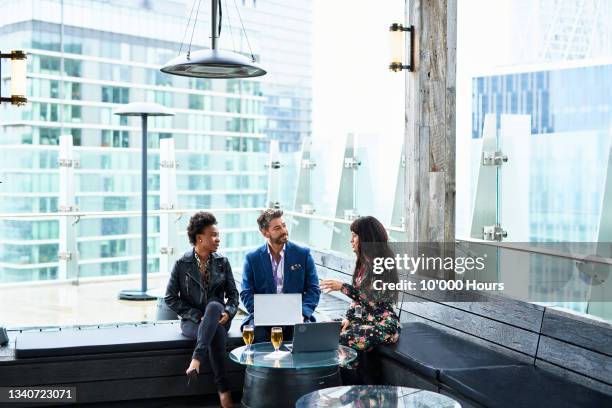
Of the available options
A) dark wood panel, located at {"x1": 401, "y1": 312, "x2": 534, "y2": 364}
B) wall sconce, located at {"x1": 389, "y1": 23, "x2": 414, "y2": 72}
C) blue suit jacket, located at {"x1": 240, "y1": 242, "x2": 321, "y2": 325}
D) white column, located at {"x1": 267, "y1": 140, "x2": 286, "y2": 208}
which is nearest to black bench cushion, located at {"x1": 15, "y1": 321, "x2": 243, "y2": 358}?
blue suit jacket, located at {"x1": 240, "y1": 242, "x2": 321, "y2": 325}

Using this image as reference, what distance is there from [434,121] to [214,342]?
2.08 metres

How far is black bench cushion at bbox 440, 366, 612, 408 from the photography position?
9.86ft

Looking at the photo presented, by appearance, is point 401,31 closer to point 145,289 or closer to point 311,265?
point 311,265

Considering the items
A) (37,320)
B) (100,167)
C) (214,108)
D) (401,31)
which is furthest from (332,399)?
(214,108)

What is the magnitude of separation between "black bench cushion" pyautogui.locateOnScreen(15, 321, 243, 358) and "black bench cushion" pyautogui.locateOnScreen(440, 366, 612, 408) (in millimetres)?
1567

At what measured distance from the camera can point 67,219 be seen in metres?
8.33

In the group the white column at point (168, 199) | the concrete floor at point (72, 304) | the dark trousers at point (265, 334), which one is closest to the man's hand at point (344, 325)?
the dark trousers at point (265, 334)

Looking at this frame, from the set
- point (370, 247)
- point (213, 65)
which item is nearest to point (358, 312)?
point (370, 247)

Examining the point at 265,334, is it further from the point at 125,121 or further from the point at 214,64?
the point at 125,121

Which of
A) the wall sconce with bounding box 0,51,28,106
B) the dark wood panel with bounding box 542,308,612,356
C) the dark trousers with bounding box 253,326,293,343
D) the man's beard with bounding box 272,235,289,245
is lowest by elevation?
the dark trousers with bounding box 253,326,293,343

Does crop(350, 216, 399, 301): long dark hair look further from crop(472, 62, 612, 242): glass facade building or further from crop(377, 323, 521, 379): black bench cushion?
crop(472, 62, 612, 242): glass facade building

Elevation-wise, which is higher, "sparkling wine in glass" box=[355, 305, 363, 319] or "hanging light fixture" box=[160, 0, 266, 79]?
"hanging light fixture" box=[160, 0, 266, 79]

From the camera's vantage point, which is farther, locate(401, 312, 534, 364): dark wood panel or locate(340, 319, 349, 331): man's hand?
locate(340, 319, 349, 331): man's hand

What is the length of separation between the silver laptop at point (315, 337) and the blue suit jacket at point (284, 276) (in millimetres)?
895
